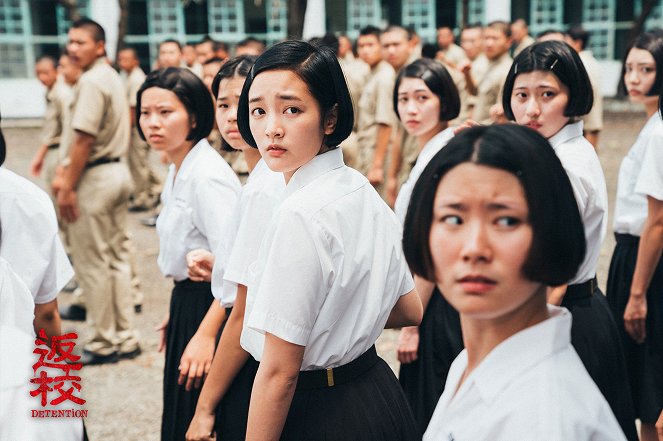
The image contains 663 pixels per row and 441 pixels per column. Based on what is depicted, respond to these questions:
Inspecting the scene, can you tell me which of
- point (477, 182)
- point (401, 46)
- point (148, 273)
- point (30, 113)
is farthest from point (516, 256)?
point (30, 113)

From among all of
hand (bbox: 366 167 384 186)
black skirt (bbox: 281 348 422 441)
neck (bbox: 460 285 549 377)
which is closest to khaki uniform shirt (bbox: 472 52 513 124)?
hand (bbox: 366 167 384 186)

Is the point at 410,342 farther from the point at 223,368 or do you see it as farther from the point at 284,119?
the point at 284,119

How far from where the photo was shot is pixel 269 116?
176 cm

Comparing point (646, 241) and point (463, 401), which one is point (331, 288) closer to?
point (463, 401)

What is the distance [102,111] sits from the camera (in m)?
4.40

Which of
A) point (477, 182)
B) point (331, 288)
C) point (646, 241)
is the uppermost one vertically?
point (477, 182)

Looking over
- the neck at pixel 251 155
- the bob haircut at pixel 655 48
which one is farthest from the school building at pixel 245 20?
the neck at pixel 251 155

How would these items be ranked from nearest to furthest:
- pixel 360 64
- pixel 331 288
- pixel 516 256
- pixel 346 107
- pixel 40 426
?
pixel 516 256 < pixel 40 426 < pixel 331 288 < pixel 346 107 < pixel 360 64

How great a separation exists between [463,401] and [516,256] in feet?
0.86

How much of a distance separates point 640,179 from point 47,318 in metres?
2.11

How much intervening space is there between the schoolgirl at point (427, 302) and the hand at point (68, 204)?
83.5 inches

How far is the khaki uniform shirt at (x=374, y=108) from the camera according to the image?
6375mm

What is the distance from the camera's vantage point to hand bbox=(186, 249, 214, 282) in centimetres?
243

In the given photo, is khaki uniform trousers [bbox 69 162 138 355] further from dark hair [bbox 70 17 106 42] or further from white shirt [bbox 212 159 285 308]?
white shirt [bbox 212 159 285 308]
